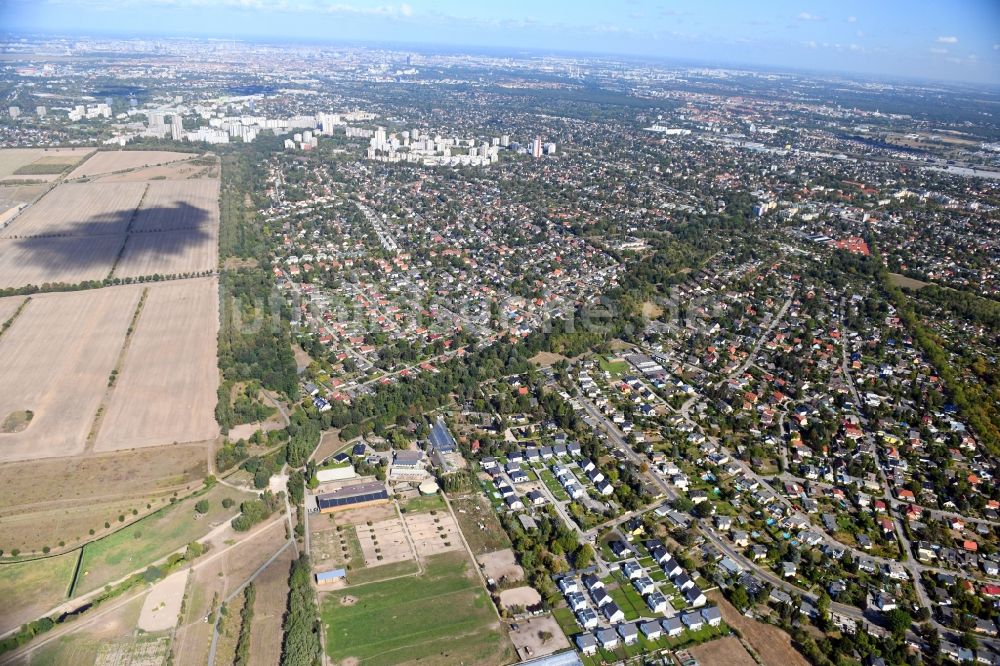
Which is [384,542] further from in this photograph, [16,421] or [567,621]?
[16,421]

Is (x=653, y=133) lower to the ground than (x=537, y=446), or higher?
higher

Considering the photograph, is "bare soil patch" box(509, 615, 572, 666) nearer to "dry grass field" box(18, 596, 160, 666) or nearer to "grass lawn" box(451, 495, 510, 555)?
"grass lawn" box(451, 495, 510, 555)

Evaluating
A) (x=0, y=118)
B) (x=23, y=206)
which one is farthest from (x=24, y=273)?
(x=0, y=118)

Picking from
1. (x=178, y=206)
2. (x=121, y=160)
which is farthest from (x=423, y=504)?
(x=121, y=160)

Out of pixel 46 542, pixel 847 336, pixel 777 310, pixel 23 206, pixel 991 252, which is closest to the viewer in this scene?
pixel 46 542

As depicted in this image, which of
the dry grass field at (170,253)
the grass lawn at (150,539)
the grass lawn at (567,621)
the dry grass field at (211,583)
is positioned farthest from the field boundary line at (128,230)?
the grass lawn at (567,621)

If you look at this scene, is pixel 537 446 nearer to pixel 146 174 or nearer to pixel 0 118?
pixel 146 174

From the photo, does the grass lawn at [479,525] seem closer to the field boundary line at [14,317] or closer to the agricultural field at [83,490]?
the agricultural field at [83,490]
